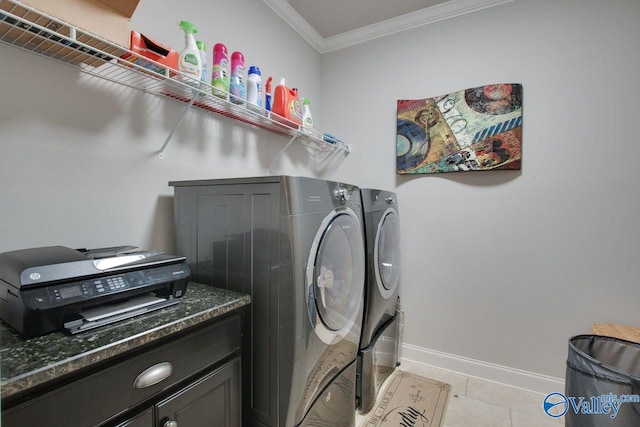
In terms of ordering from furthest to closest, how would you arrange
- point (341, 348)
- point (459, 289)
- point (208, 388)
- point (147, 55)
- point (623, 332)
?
point (459, 289) → point (623, 332) → point (341, 348) → point (147, 55) → point (208, 388)

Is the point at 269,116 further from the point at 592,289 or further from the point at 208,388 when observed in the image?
the point at 592,289

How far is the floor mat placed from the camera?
5.66 feet

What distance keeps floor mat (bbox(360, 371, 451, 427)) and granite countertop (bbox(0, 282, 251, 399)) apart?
139 centimetres

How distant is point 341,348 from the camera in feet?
4.68

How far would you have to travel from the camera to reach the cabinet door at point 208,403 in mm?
861

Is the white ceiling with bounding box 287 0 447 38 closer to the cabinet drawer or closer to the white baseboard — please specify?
the cabinet drawer

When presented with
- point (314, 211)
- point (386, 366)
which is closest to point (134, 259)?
point (314, 211)

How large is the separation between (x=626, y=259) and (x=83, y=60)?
2.94 metres

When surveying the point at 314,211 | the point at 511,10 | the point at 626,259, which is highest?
the point at 511,10

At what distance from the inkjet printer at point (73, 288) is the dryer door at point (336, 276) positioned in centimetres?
51

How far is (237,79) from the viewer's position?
1521 mm

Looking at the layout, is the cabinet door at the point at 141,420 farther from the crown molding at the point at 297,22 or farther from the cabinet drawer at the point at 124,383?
the crown molding at the point at 297,22

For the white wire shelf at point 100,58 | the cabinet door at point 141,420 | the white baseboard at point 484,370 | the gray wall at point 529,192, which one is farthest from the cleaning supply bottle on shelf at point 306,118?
the white baseboard at point 484,370

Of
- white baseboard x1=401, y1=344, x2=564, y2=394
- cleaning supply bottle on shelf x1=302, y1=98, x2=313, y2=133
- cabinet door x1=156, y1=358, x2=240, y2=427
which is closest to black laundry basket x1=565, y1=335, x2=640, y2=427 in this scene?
white baseboard x1=401, y1=344, x2=564, y2=394
